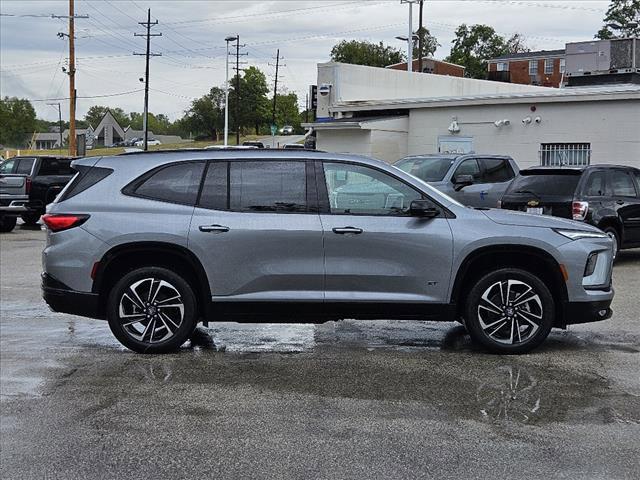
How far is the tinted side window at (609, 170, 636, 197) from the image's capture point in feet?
43.8

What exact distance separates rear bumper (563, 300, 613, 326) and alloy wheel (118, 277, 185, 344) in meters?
3.41

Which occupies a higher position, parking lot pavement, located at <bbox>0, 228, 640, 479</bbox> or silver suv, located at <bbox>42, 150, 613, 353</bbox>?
silver suv, located at <bbox>42, 150, 613, 353</bbox>

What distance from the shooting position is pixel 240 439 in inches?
206

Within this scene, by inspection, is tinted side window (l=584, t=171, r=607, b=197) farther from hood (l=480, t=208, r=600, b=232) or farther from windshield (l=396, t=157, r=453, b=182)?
hood (l=480, t=208, r=600, b=232)

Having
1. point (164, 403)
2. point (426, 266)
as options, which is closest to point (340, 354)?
point (426, 266)

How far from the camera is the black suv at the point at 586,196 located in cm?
1255

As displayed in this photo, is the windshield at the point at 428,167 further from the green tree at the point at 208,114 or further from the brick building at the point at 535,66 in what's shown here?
the green tree at the point at 208,114

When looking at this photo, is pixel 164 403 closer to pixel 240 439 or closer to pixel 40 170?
pixel 240 439

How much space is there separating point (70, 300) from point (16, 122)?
309 feet

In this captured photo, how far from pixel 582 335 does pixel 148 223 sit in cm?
449

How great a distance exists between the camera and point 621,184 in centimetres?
1350

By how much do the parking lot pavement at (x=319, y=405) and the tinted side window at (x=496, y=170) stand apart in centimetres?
836

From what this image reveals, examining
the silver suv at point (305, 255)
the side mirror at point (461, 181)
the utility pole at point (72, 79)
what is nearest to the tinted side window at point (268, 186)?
the silver suv at point (305, 255)

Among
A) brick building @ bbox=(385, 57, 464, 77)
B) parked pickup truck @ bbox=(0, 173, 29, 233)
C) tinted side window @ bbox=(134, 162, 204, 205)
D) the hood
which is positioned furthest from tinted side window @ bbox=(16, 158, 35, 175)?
brick building @ bbox=(385, 57, 464, 77)
